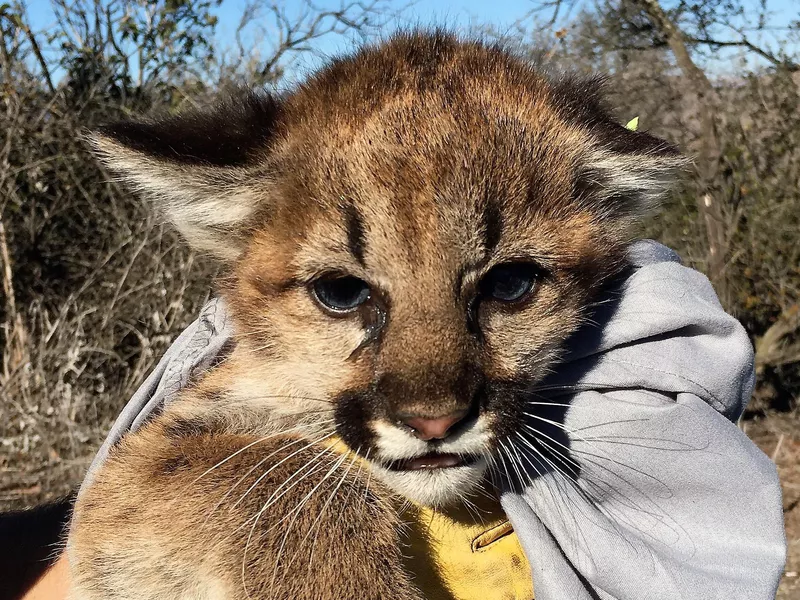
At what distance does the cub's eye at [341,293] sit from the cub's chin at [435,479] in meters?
0.45

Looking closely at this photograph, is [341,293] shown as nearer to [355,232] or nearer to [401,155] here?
[355,232]

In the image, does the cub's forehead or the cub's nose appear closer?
the cub's nose

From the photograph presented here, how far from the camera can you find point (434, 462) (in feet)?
6.07

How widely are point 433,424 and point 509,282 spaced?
1.75 feet

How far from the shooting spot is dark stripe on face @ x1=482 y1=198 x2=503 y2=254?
1.87m

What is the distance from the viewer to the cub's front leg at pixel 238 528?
1.89m

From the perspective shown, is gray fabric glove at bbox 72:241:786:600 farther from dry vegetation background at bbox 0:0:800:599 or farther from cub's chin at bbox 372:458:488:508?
dry vegetation background at bbox 0:0:800:599

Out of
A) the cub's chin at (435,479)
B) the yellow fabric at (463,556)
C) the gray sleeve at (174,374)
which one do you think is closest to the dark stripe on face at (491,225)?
the cub's chin at (435,479)

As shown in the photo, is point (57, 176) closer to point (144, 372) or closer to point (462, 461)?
point (144, 372)

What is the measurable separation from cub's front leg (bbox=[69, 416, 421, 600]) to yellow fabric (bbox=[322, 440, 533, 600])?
151 mm

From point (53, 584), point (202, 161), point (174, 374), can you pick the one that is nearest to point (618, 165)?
point (202, 161)

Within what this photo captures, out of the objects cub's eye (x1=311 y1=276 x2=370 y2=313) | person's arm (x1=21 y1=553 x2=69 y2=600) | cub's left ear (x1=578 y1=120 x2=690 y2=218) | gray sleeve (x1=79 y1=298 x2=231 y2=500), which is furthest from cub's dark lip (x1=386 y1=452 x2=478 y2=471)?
person's arm (x1=21 y1=553 x2=69 y2=600)

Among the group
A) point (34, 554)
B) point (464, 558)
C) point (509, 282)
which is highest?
point (509, 282)

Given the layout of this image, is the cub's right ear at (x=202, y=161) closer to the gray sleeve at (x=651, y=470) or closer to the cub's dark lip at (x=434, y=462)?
the cub's dark lip at (x=434, y=462)
